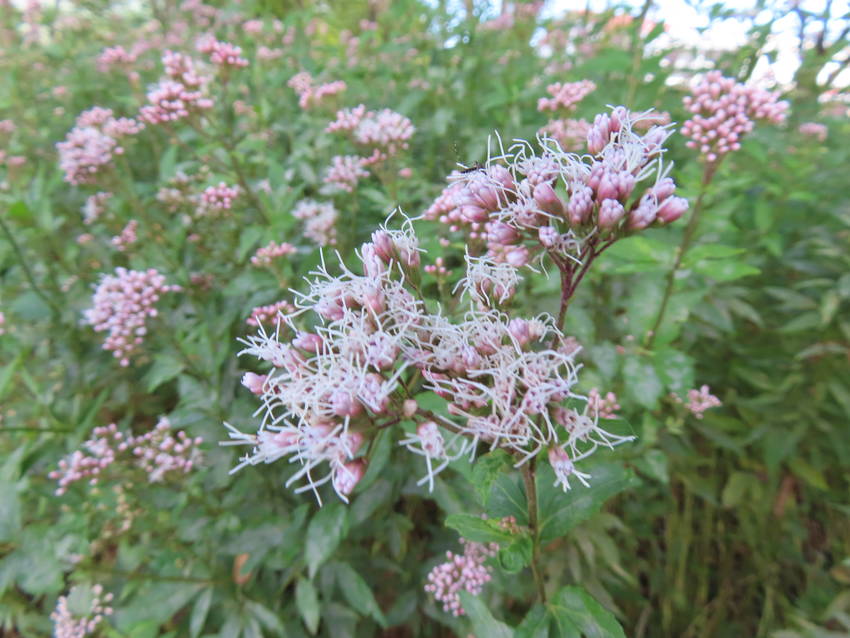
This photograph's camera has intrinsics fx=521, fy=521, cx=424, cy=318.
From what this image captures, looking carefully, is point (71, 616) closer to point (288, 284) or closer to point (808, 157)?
point (288, 284)

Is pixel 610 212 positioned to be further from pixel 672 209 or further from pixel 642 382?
pixel 642 382

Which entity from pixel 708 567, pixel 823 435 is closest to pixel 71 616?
pixel 708 567

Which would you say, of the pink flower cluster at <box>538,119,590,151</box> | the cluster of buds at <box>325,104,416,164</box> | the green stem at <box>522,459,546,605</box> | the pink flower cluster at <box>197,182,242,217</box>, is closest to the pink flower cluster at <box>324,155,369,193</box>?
the cluster of buds at <box>325,104,416,164</box>

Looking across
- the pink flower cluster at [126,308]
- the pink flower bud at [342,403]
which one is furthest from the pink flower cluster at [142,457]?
the pink flower bud at [342,403]

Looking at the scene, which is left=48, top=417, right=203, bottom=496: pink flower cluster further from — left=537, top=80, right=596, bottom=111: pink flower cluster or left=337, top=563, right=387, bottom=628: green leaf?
left=537, top=80, right=596, bottom=111: pink flower cluster

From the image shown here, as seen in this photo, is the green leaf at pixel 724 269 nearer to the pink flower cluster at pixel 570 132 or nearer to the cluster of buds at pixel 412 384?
the pink flower cluster at pixel 570 132

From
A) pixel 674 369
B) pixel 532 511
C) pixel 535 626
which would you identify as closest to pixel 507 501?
pixel 532 511
